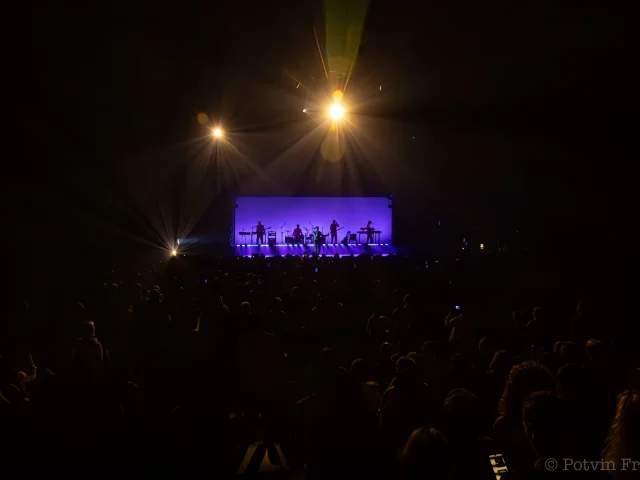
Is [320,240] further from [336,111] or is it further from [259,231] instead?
[336,111]

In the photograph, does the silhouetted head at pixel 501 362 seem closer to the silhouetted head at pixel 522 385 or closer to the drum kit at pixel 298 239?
the silhouetted head at pixel 522 385

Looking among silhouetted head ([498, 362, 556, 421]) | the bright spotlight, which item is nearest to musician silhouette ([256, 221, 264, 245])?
the bright spotlight

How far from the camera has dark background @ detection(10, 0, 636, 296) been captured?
9.05 metres

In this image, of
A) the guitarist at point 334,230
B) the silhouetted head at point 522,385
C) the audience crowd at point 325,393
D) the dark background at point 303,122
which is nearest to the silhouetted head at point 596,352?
the audience crowd at point 325,393

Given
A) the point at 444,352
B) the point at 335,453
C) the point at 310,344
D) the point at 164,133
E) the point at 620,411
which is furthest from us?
the point at 164,133

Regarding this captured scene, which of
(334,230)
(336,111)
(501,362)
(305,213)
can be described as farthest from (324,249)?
(501,362)

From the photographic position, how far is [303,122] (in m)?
17.6

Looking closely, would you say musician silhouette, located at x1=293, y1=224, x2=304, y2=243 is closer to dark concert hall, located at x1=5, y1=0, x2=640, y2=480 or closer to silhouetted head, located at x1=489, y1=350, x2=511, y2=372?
dark concert hall, located at x1=5, y1=0, x2=640, y2=480

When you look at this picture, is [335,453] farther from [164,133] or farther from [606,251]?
[164,133]

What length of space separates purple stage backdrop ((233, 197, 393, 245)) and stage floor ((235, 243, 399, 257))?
0.54 metres

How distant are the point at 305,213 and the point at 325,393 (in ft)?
56.8

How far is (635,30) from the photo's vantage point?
333 inches

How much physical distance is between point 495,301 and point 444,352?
5.24 metres

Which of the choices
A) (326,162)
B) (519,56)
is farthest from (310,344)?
(326,162)
